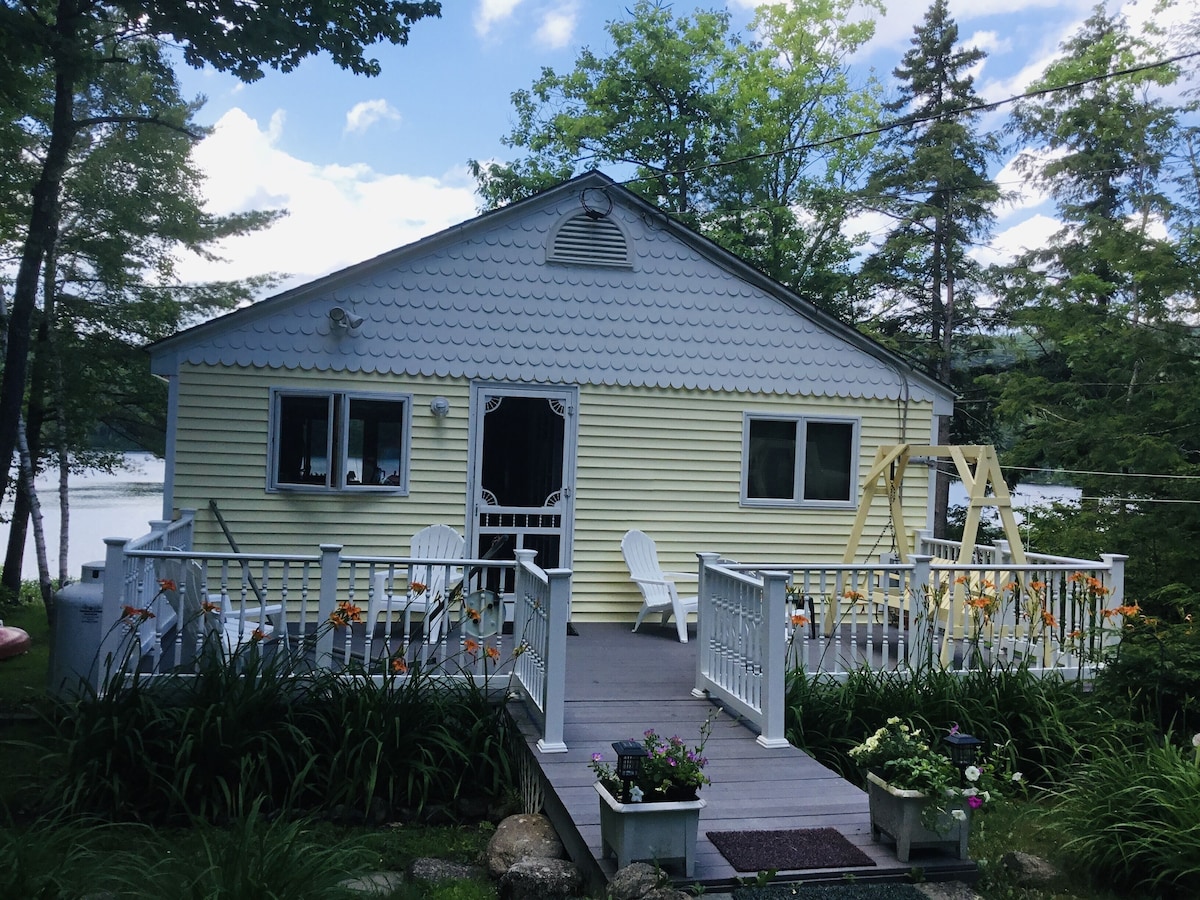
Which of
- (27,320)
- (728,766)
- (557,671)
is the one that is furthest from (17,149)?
(728,766)

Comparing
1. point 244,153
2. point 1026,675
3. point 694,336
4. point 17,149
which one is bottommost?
point 1026,675

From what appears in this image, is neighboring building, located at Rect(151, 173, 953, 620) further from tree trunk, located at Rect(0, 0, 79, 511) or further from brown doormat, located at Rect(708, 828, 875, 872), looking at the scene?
brown doormat, located at Rect(708, 828, 875, 872)

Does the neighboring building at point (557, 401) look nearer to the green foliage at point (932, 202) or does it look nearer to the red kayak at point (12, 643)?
the red kayak at point (12, 643)

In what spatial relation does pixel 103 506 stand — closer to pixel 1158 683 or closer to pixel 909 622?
pixel 909 622

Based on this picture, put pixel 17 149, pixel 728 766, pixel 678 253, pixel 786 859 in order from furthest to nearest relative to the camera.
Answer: pixel 17 149, pixel 678 253, pixel 728 766, pixel 786 859

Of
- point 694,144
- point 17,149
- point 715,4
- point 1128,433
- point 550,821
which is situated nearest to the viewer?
point 550,821

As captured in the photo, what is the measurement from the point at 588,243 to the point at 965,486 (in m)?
4.03

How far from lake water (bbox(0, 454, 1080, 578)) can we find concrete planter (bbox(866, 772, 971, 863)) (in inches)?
516

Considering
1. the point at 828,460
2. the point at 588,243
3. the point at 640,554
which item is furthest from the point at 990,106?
the point at 640,554

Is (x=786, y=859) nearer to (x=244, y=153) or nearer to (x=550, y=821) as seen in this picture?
(x=550, y=821)

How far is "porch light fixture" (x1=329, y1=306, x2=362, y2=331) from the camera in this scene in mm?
8602

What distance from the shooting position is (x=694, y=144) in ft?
75.3

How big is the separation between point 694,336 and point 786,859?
6.11 metres

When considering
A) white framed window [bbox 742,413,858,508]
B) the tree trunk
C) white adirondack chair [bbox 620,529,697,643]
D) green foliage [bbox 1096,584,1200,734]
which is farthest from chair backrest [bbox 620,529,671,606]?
the tree trunk
